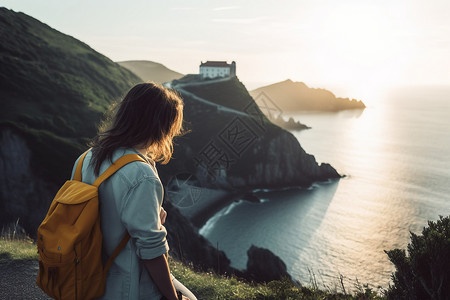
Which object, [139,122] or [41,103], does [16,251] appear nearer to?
[139,122]

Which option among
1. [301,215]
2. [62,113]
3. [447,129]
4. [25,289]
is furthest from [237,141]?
[447,129]

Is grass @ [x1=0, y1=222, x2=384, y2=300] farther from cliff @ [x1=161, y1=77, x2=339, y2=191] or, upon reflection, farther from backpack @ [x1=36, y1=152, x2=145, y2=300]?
cliff @ [x1=161, y1=77, x2=339, y2=191]

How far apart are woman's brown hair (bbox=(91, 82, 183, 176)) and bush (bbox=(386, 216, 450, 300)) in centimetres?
406

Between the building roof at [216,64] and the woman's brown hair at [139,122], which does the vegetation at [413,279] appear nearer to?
the woman's brown hair at [139,122]

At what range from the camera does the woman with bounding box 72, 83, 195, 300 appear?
202 cm

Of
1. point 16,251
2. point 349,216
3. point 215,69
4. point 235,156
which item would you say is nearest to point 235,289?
point 16,251

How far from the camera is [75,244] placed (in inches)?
78.9

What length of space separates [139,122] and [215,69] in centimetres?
9604

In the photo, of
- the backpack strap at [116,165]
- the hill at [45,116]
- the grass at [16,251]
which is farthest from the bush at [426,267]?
the grass at [16,251]

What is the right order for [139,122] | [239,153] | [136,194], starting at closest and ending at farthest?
[136,194]
[139,122]
[239,153]

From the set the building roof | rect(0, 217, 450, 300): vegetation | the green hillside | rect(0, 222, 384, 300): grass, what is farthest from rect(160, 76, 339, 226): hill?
rect(0, 217, 450, 300): vegetation

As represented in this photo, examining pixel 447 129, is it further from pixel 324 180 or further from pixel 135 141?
pixel 135 141

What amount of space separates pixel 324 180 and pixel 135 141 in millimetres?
69350

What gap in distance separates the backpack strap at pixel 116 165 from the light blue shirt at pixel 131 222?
0.03 m
